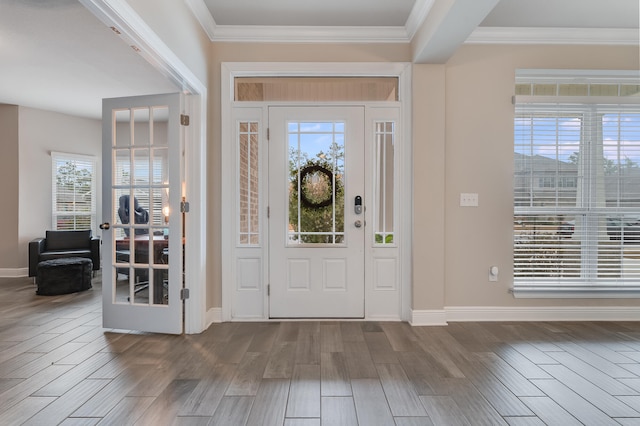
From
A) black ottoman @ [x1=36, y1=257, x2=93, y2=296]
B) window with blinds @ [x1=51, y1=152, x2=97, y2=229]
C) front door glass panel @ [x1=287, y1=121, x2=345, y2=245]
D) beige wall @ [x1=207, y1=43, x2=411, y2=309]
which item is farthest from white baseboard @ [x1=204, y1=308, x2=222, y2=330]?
window with blinds @ [x1=51, y1=152, x2=97, y2=229]

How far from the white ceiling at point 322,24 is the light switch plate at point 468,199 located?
1286mm

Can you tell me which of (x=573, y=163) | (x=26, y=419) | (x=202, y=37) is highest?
(x=202, y=37)

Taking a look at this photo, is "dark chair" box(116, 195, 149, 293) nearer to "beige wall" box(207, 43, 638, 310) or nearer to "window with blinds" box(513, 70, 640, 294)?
"beige wall" box(207, 43, 638, 310)

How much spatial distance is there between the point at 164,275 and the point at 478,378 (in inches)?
104

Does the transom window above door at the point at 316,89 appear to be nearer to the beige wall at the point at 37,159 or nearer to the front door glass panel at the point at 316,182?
the front door glass panel at the point at 316,182

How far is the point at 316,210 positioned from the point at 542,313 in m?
2.42

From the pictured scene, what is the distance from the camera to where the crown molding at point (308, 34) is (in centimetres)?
333

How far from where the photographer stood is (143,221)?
3217mm

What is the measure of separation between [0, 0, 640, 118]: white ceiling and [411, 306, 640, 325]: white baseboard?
2.40 m

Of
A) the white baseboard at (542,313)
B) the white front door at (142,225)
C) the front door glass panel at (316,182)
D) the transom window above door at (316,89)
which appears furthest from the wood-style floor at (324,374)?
the transom window above door at (316,89)

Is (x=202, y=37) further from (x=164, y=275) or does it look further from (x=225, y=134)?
(x=164, y=275)

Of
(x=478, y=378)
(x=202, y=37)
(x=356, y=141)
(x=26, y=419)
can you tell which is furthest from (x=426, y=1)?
(x=26, y=419)

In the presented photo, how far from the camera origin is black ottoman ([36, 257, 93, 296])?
449 centimetres

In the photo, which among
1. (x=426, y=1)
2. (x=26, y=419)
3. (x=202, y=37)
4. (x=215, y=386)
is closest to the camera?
(x=26, y=419)
